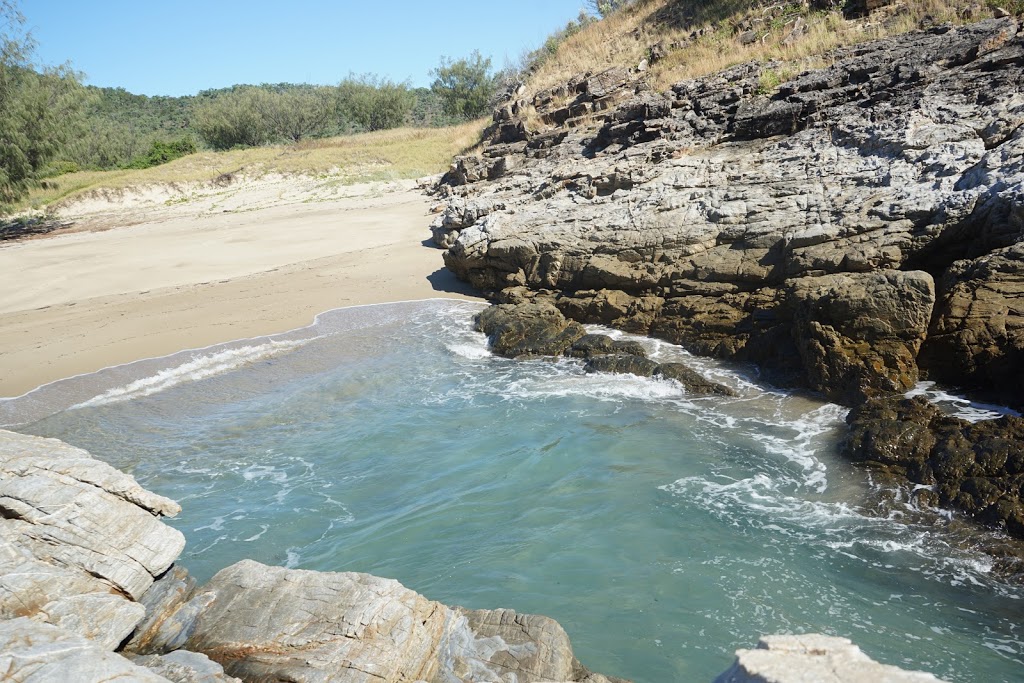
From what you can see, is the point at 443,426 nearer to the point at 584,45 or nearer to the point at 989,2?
the point at 989,2

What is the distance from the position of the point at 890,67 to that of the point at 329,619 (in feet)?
45.2

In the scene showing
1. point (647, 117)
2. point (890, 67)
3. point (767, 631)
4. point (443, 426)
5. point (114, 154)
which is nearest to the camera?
point (767, 631)

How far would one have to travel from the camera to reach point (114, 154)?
43531 mm

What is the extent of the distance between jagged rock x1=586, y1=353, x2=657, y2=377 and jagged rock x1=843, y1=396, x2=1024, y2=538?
2748 millimetres

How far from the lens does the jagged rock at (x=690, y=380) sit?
29.3 feet

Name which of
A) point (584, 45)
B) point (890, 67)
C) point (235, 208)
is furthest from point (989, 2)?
point (235, 208)

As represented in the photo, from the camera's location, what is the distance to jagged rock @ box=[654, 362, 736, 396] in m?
8.93

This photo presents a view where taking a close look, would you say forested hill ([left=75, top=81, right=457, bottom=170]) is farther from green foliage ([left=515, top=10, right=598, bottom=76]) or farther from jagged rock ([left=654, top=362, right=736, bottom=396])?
jagged rock ([left=654, top=362, right=736, bottom=396])

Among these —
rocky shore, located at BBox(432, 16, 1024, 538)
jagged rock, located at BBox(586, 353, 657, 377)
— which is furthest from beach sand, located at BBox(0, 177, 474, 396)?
jagged rock, located at BBox(586, 353, 657, 377)

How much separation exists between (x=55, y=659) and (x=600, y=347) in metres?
8.25

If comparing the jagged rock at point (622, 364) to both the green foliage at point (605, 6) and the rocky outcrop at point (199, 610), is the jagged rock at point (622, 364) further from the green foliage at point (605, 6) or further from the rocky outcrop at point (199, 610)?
the green foliage at point (605, 6)

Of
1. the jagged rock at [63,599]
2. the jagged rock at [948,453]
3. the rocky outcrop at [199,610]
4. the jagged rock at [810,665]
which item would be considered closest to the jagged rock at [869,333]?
the jagged rock at [948,453]

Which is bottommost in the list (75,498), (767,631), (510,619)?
(767,631)

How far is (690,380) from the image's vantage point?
912 centimetres
